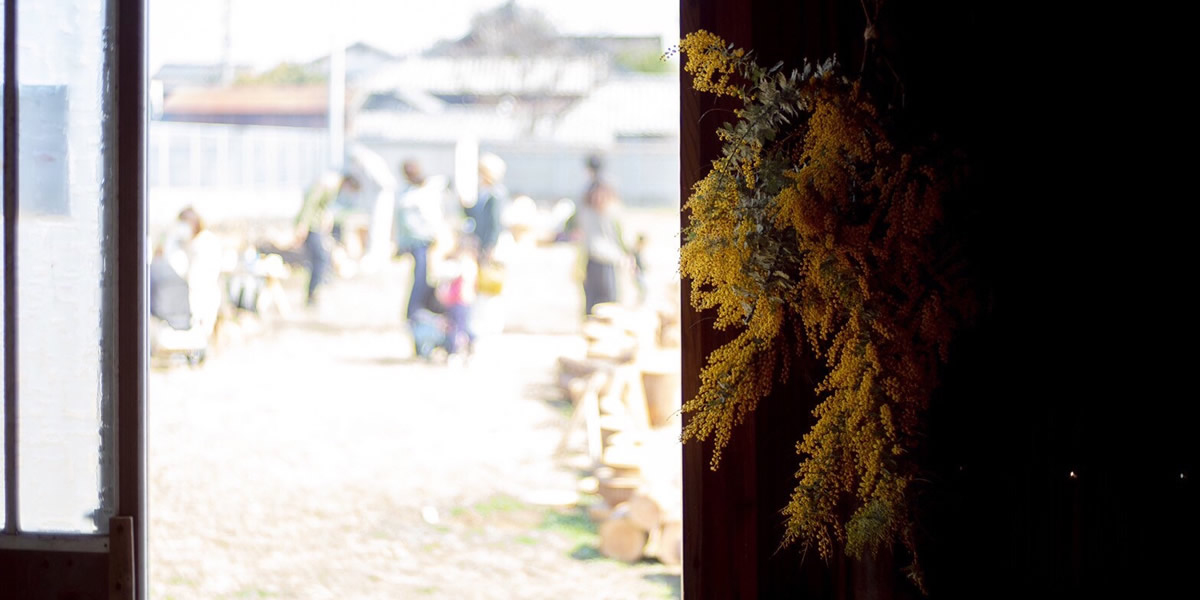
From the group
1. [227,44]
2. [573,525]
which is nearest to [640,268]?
[573,525]

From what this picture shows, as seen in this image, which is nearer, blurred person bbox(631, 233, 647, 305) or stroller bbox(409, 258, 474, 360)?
stroller bbox(409, 258, 474, 360)

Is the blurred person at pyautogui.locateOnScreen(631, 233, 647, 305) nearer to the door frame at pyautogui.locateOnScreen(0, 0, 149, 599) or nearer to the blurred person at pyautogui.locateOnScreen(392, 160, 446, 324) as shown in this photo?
the blurred person at pyautogui.locateOnScreen(392, 160, 446, 324)

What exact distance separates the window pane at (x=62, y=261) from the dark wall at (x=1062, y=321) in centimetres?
132

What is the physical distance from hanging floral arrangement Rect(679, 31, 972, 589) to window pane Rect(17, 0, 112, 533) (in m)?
1.11

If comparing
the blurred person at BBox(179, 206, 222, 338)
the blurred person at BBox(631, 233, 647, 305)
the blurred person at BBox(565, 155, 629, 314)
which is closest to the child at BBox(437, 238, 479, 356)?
the blurred person at BBox(565, 155, 629, 314)

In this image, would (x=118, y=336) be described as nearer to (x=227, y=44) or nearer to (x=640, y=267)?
(x=640, y=267)

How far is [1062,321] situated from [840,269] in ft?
1.23

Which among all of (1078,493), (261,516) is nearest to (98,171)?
(1078,493)

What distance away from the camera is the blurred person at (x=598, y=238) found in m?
6.20

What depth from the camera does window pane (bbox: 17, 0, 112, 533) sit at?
1943 millimetres

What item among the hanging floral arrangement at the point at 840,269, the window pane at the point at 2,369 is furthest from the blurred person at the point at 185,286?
the hanging floral arrangement at the point at 840,269

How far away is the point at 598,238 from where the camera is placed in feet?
20.5

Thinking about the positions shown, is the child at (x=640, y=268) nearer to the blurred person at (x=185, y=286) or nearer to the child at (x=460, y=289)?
the child at (x=460, y=289)

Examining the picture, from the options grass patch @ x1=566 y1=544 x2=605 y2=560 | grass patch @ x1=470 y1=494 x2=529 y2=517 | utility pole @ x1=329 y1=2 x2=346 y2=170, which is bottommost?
grass patch @ x1=566 y1=544 x2=605 y2=560
